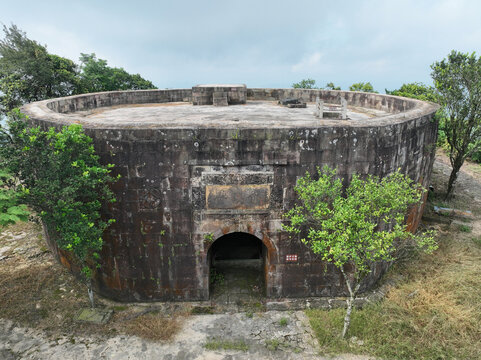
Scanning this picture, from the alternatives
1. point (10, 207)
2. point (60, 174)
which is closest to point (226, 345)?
point (60, 174)

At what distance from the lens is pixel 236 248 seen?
1240cm

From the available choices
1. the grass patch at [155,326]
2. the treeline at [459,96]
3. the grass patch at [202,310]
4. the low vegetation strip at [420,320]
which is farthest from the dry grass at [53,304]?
the treeline at [459,96]

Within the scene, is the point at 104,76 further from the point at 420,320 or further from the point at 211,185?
the point at 420,320

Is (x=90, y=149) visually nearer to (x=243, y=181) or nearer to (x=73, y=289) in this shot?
(x=243, y=181)

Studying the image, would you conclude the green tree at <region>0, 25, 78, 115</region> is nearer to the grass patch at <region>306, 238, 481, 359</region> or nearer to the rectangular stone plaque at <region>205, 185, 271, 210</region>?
the rectangular stone plaque at <region>205, 185, 271, 210</region>

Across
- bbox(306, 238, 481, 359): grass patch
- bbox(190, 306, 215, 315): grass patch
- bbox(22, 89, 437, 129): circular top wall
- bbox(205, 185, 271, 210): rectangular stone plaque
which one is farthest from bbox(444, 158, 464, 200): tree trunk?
bbox(190, 306, 215, 315): grass patch

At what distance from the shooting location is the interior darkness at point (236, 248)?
1191 centimetres

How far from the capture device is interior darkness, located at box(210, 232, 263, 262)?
11.9m

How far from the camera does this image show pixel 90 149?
7.68 metres

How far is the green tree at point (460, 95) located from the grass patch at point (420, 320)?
6.79m

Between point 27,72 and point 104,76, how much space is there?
21.1 ft

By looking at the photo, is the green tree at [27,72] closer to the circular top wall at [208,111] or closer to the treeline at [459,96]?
the circular top wall at [208,111]

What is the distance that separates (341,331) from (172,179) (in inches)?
217

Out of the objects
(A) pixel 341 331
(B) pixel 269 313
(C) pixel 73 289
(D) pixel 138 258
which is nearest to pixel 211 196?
(D) pixel 138 258
